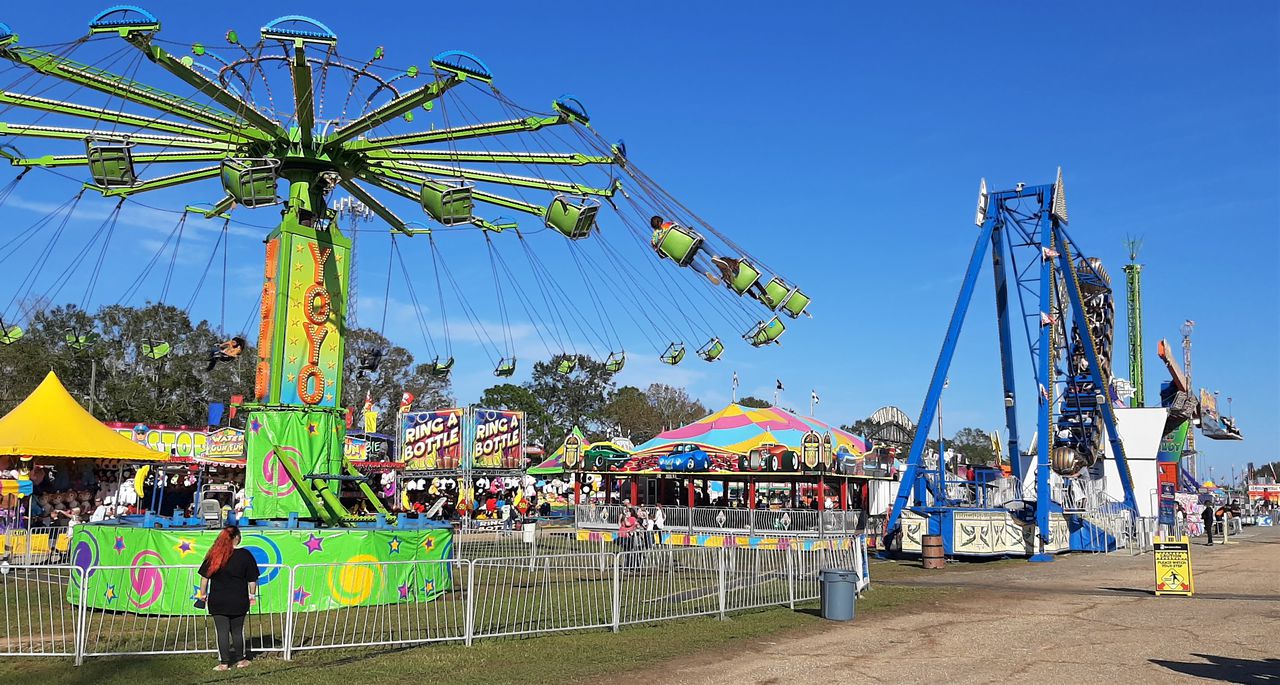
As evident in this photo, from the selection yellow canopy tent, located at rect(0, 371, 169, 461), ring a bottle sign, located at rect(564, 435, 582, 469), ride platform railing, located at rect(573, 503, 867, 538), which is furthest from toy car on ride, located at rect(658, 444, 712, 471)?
yellow canopy tent, located at rect(0, 371, 169, 461)

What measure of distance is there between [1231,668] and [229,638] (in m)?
10.7

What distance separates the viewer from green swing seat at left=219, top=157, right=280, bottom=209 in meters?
14.9

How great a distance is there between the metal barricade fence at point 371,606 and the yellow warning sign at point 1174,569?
42.1ft

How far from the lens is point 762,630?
536 inches

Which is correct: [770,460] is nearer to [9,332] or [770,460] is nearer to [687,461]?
[687,461]

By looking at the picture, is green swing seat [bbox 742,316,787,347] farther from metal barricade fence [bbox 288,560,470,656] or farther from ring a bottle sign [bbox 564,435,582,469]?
ring a bottle sign [bbox 564,435,582,469]

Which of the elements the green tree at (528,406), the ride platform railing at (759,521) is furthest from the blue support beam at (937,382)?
the green tree at (528,406)

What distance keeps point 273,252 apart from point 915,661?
11791 millimetres

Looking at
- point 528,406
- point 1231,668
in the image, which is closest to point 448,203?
point 1231,668

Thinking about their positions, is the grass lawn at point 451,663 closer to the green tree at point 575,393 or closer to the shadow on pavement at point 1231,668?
the shadow on pavement at point 1231,668

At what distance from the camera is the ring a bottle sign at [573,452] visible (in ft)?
127

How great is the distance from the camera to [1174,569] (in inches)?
730

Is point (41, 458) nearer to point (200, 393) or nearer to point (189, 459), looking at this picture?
point (189, 459)

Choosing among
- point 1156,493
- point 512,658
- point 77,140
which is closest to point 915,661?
point 512,658
